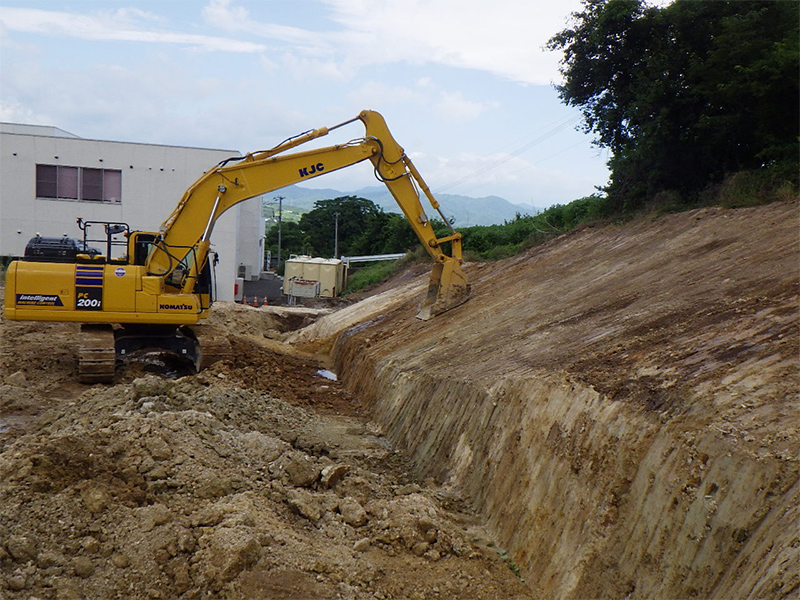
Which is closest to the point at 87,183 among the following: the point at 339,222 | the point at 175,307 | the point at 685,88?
the point at 175,307

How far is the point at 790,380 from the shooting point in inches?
218

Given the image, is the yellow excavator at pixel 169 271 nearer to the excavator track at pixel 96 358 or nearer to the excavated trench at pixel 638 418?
the excavator track at pixel 96 358

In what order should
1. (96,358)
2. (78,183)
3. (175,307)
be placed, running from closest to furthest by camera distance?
(96,358), (175,307), (78,183)

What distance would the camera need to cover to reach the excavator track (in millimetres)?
12734

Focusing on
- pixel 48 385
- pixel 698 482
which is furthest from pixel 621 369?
pixel 48 385

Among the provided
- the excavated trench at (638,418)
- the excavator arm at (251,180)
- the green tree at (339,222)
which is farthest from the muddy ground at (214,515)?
the green tree at (339,222)

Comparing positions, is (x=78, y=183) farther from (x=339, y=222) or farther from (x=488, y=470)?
(x=339, y=222)

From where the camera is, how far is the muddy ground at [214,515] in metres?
5.68

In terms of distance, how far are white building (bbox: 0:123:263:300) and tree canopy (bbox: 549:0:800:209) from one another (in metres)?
15.9

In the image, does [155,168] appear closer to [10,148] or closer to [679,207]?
[10,148]

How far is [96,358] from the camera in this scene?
12.8 m

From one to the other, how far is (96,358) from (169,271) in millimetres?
2097

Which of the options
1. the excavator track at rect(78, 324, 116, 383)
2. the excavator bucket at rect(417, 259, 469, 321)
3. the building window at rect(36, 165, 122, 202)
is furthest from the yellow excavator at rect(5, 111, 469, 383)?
the building window at rect(36, 165, 122, 202)

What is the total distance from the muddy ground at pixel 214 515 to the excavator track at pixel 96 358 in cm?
264
